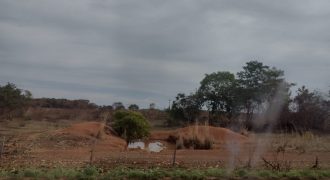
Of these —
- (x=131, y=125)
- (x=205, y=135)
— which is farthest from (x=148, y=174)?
(x=131, y=125)

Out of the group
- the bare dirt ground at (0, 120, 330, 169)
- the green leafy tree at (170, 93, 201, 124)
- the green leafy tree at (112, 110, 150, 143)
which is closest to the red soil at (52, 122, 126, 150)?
the bare dirt ground at (0, 120, 330, 169)

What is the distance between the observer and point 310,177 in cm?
1267

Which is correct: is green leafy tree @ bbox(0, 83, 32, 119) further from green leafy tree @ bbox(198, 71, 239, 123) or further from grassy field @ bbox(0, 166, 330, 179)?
grassy field @ bbox(0, 166, 330, 179)

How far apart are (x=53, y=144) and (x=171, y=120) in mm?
22944

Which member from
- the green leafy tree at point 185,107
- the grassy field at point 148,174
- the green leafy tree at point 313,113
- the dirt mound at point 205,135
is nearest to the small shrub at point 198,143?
the dirt mound at point 205,135

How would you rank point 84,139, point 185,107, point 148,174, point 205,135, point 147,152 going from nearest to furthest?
point 148,174, point 147,152, point 205,135, point 84,139, point 185,107

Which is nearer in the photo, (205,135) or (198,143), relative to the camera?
(198,143)

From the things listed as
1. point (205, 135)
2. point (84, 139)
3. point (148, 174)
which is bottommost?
point (148, 174)

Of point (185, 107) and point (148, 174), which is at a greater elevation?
point (185, 107)

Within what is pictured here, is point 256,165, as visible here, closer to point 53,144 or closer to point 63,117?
point 53,144

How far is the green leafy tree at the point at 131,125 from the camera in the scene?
27.2m

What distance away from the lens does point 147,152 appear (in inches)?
816

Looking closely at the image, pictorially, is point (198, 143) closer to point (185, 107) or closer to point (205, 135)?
point (205, 135)

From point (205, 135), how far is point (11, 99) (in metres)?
25.1
